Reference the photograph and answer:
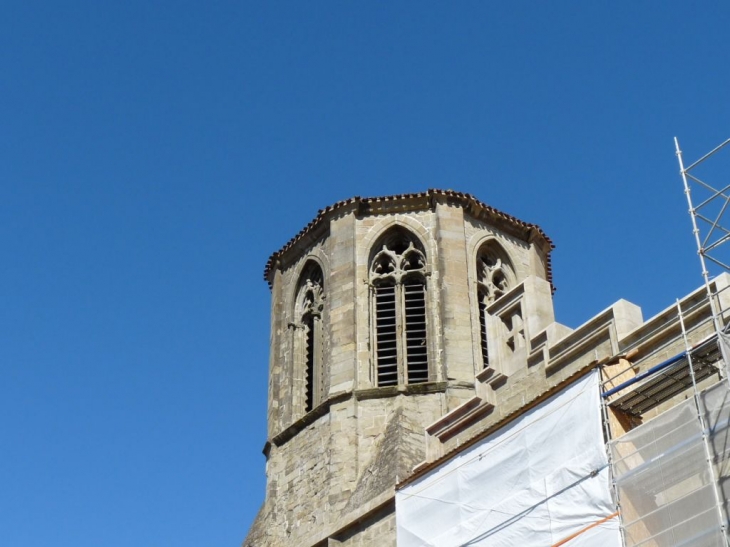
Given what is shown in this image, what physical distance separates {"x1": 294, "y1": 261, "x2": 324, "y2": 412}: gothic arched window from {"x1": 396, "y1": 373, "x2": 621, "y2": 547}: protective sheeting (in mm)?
7001

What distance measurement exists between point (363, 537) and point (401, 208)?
7.78 m

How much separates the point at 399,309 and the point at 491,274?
1.93m

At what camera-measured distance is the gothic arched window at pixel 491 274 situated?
2208 cm

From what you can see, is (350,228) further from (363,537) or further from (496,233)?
(363,537)

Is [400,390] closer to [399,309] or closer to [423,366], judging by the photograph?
[423,366]

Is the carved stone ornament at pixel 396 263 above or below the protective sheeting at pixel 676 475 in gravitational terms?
above

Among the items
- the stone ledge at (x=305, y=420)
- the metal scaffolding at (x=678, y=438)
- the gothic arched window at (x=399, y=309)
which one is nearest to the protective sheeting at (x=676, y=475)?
the metal scaffolding at (x=678, y=438)

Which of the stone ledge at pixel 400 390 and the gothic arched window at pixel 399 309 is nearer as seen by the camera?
the stone ledge at pixel 400 390

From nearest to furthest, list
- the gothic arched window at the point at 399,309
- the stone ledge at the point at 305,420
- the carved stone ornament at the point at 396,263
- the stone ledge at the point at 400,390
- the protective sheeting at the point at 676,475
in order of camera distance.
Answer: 1. the protective sheeting at the point at 676,475
2. the stone ledge at the point at 400,390
3. the stone ledge at the point at 305,420
4. the gothic arched window at the point at 399,309
5. the carved stone ornament at the point at 396,263

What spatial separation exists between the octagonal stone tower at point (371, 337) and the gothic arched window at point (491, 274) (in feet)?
0.08

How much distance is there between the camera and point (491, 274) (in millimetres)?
22578

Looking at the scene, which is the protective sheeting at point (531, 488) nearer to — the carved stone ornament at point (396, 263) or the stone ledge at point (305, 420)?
the stone ledge at point (305, 420)

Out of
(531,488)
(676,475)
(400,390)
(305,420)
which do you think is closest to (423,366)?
(400,390)

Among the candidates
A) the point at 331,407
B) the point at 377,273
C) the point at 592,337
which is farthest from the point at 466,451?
the point at 377,273
